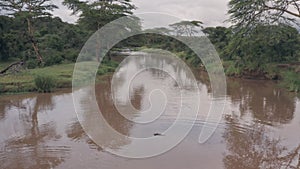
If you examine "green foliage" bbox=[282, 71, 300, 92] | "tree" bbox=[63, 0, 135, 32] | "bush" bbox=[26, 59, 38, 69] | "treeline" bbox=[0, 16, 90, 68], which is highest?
"tree" bbox=[63, 0, 135, 32]

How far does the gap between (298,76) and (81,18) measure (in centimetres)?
1369

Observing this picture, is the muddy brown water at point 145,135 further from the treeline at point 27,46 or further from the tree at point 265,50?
the treeline at point 27,46

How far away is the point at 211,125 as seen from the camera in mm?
7328

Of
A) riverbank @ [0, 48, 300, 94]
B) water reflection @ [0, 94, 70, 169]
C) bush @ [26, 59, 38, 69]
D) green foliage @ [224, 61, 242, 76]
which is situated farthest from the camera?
green foliage @ [224, 61, 242, 76]

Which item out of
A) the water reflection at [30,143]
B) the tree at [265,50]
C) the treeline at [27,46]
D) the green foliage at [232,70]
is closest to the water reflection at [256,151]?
the water reflection at [30,143]

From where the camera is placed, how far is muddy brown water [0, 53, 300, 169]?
517 centimetres

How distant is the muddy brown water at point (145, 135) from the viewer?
5.17m

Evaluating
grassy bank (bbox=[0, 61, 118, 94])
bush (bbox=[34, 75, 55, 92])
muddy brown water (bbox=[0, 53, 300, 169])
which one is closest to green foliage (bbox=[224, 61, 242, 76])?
muddy brown water (bbox=[0, 53, 300, 169])

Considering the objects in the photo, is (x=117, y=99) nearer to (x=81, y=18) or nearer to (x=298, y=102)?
(x=298, y=102)

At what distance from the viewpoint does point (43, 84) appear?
11.4 m

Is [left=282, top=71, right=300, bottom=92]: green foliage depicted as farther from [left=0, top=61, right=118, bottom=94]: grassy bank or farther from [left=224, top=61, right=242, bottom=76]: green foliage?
[left=0, top=61, right=118, bottom=94]: grassy bank

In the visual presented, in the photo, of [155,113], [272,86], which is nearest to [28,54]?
[155,113]

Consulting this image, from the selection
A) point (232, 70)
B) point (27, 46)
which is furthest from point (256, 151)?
point (27, 46)

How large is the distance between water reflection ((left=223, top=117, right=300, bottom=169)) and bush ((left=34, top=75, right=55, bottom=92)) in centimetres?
726
